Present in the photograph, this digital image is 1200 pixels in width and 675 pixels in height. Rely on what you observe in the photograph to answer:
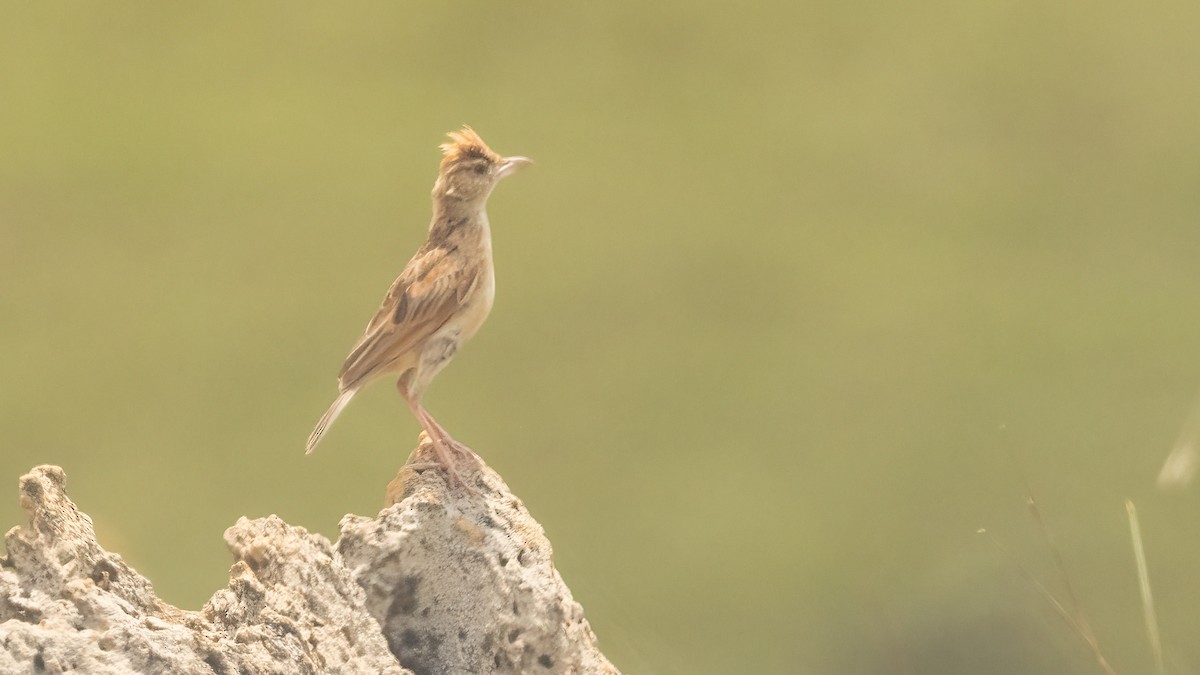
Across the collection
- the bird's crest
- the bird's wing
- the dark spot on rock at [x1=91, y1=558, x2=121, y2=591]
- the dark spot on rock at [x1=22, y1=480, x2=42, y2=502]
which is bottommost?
the dark spot on rock at [x1=91, y1=558, x2=121, y2=591]

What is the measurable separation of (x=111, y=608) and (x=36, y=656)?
0.57 ft

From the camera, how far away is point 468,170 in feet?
12.6

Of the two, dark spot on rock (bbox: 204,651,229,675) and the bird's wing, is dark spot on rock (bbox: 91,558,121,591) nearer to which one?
dark spot on rock (bbox: 204,651,229,675)

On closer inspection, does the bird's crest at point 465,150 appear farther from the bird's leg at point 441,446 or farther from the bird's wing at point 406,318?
the bird's leg at point 441,446

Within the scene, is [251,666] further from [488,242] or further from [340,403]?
[488,242]

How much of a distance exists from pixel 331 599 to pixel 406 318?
919mm

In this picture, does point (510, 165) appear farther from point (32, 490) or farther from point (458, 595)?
point (32, 490)

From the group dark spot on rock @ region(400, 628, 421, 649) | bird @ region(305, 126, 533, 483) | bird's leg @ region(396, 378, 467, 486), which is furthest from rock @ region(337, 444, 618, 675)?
bird @ region(305, 126, 533, 483)

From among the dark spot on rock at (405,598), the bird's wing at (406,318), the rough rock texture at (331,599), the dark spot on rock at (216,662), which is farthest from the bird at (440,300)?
the dark spot on rock at (216,662)

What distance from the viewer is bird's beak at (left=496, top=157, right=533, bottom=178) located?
12.7 ft

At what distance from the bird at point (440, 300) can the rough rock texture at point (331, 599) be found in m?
0.24

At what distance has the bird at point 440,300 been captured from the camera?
3.62m

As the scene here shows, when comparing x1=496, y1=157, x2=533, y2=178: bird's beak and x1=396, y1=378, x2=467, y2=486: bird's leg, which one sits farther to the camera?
x1=496, y1=157, x2=533, y2=178: bird's beak

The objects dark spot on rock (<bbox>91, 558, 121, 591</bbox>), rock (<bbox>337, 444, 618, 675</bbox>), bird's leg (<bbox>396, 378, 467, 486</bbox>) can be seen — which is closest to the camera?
dark spot on rock (<bbox>91, 558, 121, 591</bbox>)
